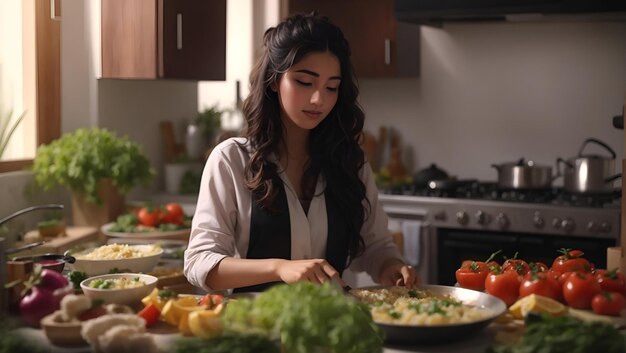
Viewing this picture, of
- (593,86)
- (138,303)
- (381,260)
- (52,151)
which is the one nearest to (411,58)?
(593,86)

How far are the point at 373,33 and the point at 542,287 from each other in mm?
3042

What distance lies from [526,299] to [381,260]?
74 cm

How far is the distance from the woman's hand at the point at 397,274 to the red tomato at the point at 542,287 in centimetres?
32

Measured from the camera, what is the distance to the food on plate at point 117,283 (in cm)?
206

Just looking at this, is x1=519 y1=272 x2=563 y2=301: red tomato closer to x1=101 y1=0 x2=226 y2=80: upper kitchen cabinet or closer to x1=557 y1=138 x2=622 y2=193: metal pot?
x1=101 y1=0 x2=226 y2=80: upper kitchen cabinet

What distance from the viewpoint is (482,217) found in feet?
14.0

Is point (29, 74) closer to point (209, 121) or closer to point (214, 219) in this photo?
point (209, 121)

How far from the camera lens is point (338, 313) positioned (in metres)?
1.54

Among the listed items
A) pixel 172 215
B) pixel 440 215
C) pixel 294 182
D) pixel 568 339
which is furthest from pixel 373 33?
pixel 568 339

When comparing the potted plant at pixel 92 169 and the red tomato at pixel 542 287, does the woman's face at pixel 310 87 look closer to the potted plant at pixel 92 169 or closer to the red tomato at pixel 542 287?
the red tomato at pixel 542 287

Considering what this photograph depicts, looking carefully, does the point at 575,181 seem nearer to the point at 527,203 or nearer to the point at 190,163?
the point at 527,203

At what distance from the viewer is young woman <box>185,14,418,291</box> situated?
2.50 metres

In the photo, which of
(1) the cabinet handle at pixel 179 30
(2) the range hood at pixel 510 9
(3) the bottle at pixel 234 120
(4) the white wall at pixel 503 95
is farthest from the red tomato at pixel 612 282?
(3) the bottle at pixel 234 120

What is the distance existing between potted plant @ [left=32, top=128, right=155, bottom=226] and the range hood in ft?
5.38
